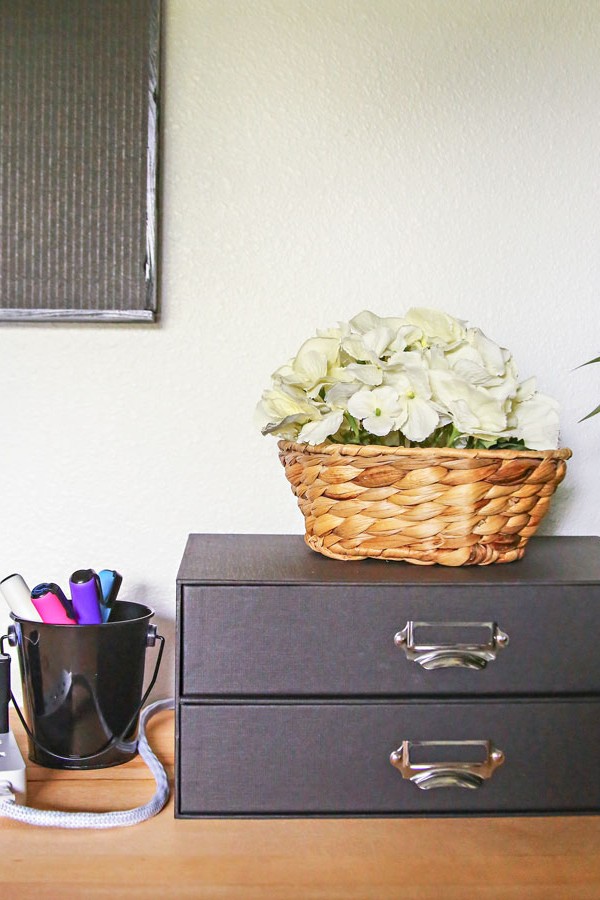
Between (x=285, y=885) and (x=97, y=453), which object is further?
(x=97, y=453)

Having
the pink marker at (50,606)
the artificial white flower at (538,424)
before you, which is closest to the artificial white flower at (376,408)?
the artificial white flower at (538,424)

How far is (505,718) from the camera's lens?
0.74m

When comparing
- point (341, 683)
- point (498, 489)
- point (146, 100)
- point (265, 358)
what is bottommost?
point (341, 683)

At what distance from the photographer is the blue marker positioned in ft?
2.83

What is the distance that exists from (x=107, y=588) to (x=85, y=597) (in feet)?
0.14

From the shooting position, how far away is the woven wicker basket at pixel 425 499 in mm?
736

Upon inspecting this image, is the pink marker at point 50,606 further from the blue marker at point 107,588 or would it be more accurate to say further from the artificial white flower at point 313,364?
the artificial white flower at point 313,364

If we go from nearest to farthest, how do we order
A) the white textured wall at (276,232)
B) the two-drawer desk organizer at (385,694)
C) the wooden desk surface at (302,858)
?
the wooden desk surface at (302,858) → the two-drawer desk organizer at (385,694) → the white textured wall at (276,232)

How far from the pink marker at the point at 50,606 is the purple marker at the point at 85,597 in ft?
0.04

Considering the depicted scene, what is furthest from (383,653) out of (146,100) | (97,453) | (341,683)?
(146,100)

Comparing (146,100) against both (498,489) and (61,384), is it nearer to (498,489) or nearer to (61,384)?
(61,384)

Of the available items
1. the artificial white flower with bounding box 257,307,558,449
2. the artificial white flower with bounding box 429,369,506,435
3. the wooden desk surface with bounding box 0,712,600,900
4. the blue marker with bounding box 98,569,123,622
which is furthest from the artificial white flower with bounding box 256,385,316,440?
the wooden desk surface with bounding box 0,712,600,900

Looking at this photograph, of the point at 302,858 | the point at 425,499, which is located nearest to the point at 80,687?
the point at 302,858

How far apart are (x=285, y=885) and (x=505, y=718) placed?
0.25 meters
